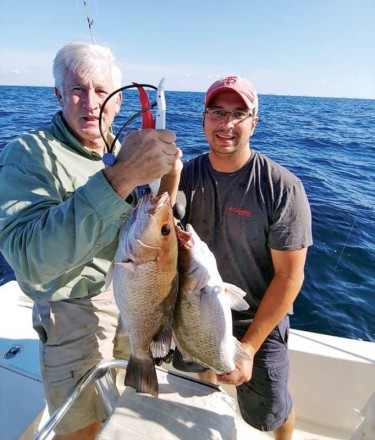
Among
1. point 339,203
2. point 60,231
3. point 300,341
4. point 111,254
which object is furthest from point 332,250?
point 60,231

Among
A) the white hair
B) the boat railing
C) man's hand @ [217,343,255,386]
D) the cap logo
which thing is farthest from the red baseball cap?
the boat railing

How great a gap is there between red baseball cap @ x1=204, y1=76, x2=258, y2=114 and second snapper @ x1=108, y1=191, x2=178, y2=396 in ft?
3.76

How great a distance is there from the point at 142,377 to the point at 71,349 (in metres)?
0.71

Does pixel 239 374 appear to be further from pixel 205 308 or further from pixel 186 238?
pixel 186 238

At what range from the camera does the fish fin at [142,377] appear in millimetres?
1801

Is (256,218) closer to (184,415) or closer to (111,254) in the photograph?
(111,254)

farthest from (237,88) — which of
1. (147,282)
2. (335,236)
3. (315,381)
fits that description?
(335,236)

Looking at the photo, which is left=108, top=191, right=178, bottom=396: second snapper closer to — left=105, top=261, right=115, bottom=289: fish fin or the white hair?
left=105, top=261, right=115, bottom=289: fish fin

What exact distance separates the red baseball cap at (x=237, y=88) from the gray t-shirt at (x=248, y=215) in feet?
1.30

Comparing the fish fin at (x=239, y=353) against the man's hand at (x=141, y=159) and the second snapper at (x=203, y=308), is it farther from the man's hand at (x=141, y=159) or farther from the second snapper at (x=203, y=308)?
the man's hand at (x=141, y=159)

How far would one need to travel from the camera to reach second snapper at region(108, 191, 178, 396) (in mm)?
1652

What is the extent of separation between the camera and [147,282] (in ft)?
5.76

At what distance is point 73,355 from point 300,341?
1909 mm

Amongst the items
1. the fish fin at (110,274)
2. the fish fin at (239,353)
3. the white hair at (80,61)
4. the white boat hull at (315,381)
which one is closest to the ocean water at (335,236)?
the white boat hull at (315,381)
